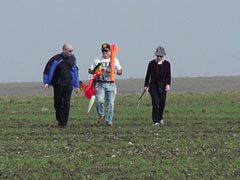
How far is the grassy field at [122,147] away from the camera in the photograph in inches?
408

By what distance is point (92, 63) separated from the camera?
1745cm

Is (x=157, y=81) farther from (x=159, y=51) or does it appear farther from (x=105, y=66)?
(x=105, y=66)

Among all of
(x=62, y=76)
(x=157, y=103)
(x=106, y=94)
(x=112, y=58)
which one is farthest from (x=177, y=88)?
(x=62, y=76)

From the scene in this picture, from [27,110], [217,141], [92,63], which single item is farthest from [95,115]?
[217,141]

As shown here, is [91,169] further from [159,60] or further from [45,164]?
[159,60]

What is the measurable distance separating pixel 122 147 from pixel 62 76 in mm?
4322

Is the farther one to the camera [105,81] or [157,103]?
[157,103]

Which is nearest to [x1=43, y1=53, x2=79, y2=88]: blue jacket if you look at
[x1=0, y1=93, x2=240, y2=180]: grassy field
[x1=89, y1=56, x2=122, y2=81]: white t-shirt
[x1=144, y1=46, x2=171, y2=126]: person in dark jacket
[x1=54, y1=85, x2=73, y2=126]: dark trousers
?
[x1=54, y1=85, x2=73, y2=126]: dark trousers

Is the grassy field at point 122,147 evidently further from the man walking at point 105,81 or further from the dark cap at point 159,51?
the dark cap at point 159,51

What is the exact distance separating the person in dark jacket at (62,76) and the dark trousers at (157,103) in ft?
6.09

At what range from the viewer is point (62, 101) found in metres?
17.4

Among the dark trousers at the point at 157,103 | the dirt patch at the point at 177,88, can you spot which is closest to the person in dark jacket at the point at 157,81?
the dark trousers at the point at 157,103

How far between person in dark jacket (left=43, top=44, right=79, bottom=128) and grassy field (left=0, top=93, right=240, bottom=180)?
1.52 ft

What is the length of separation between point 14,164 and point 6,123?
7.99 metres
